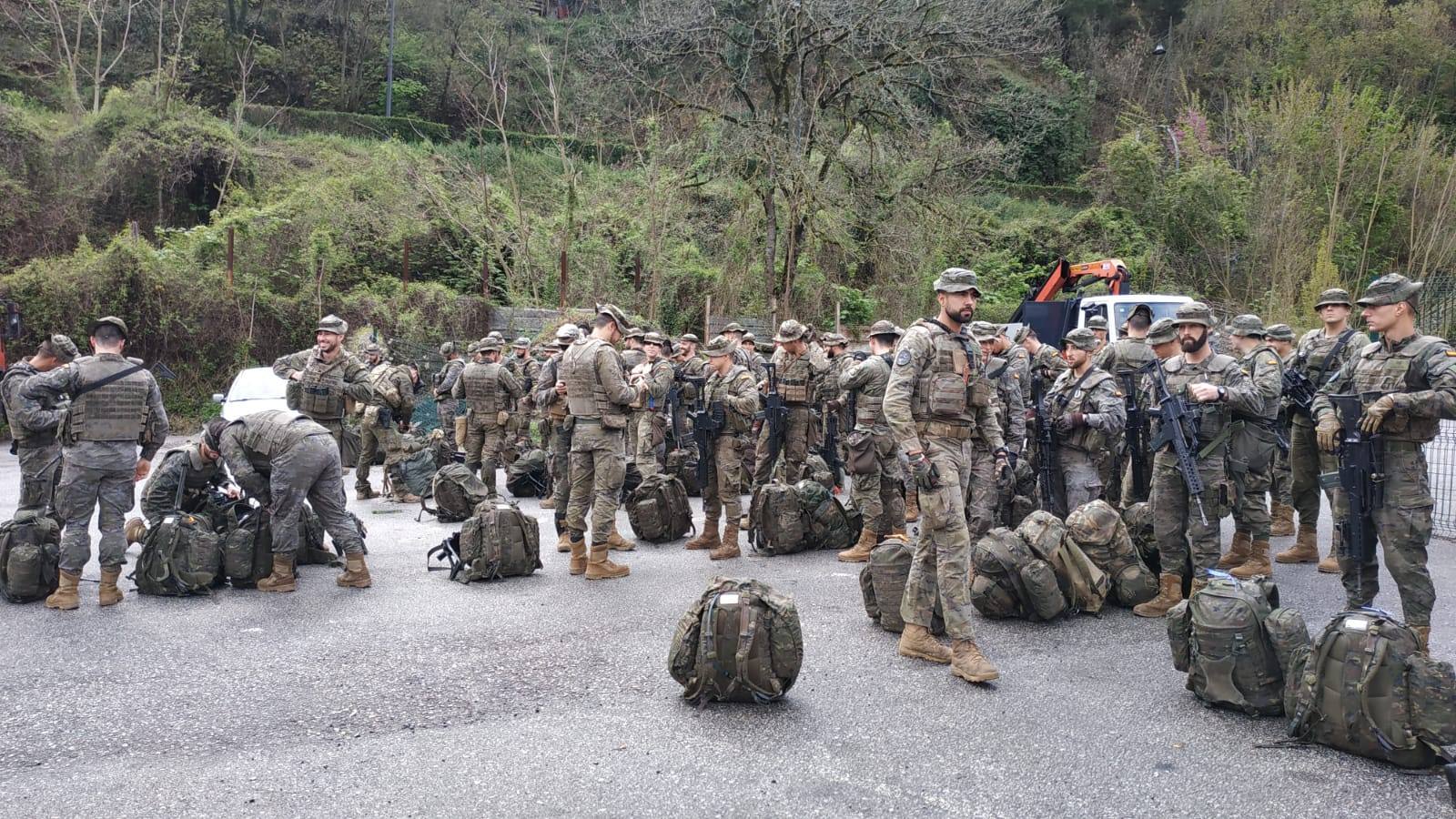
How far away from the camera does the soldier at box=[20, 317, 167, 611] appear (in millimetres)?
6484

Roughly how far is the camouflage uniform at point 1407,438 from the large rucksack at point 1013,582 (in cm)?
160

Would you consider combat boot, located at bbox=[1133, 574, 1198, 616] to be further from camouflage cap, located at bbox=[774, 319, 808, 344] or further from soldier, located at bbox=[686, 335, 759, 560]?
camouflage cap, located at bbox=[774, 319, 808, 344]

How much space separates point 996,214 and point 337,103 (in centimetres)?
2539

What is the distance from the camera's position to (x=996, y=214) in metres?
32.8

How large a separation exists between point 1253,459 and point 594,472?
4.82 meters

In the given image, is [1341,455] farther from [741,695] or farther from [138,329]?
[138,329]

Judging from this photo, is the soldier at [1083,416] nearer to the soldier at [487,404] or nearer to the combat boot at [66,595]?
the soldier at [487,404]

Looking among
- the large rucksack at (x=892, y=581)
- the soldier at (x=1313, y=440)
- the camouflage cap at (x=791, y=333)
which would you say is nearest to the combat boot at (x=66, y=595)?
the large rucksack at (x=892, y=581)

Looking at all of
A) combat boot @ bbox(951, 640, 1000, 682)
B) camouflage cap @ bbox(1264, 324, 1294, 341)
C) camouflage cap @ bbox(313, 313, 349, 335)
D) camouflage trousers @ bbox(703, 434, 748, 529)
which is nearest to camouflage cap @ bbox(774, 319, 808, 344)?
camouflage trousers @ bbox(703, 434, 748, 529)

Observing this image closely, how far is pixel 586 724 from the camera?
4.59 metres

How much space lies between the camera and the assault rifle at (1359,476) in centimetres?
523

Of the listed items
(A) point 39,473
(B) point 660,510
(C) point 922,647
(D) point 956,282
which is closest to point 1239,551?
(C) point 922,647

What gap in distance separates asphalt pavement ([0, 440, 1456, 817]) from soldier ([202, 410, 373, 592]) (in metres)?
0.46

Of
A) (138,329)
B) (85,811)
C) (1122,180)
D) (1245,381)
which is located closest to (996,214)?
(1122,180)
